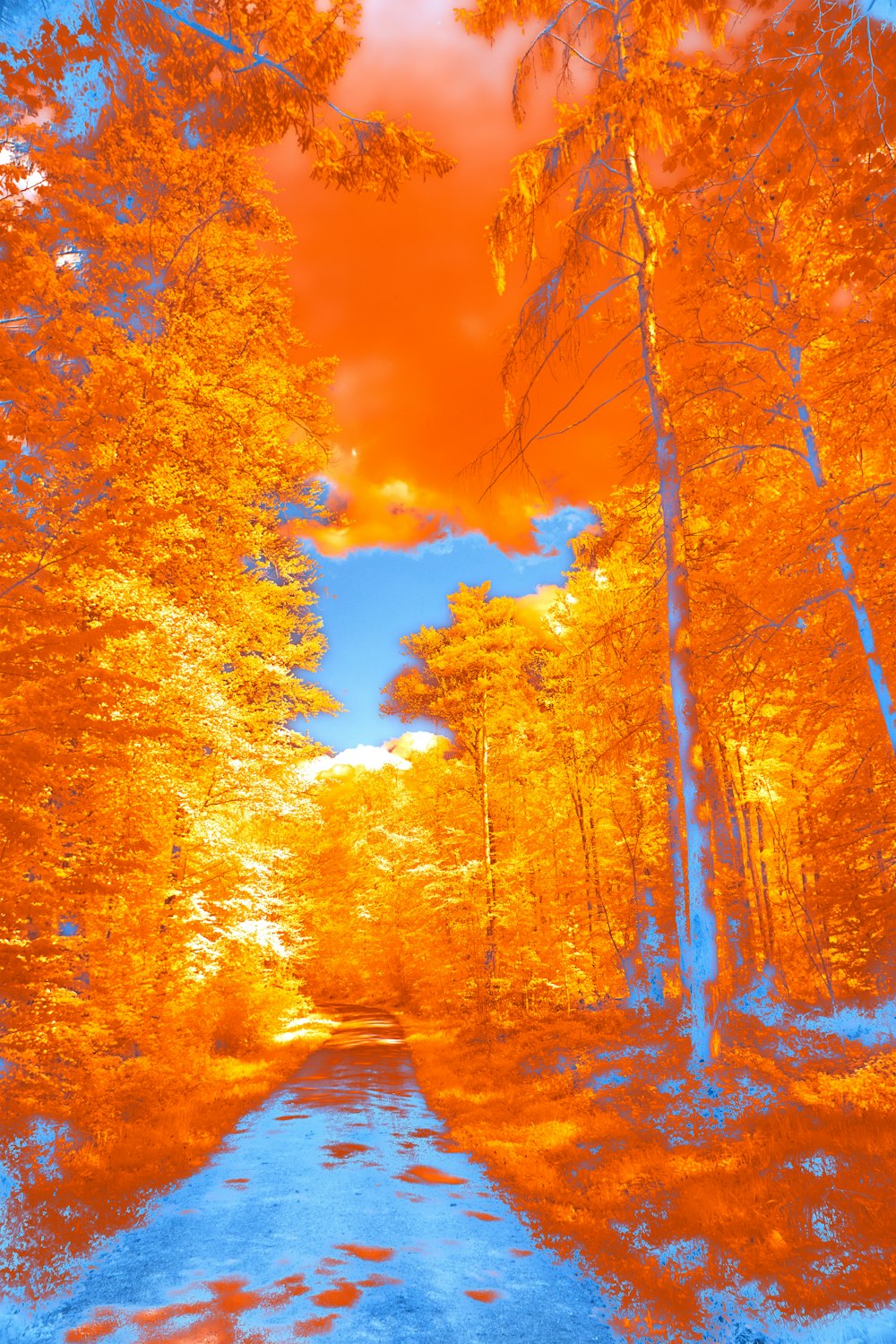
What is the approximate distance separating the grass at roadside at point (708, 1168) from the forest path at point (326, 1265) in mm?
494

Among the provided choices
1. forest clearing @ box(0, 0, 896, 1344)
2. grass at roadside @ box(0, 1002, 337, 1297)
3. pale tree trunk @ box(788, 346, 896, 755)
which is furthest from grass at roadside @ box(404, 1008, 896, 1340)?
pale tree trunk @ box(788, 346, 896, 755)

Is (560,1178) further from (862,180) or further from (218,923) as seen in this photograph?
(862,180)

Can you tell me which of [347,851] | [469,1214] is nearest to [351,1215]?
[469,1214]

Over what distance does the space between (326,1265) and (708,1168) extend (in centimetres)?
363

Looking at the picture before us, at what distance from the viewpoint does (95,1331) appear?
4328mm

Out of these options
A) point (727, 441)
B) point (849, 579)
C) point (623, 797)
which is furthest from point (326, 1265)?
point (623, 797)

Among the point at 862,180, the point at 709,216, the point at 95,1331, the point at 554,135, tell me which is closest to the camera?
the point at 95,1331

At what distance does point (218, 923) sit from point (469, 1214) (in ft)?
25.6

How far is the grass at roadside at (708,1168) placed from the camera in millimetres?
4594

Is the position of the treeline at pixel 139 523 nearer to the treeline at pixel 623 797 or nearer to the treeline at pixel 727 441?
the treeline at pixel 727 441

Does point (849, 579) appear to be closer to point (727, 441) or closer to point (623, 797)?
point (727, 441)

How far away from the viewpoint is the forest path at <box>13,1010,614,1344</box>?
4418 millimetres

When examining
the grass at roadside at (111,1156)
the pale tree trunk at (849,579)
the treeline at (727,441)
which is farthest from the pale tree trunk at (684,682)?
the grass at roadside at (111,1156)

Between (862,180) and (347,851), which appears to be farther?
(347,851)
